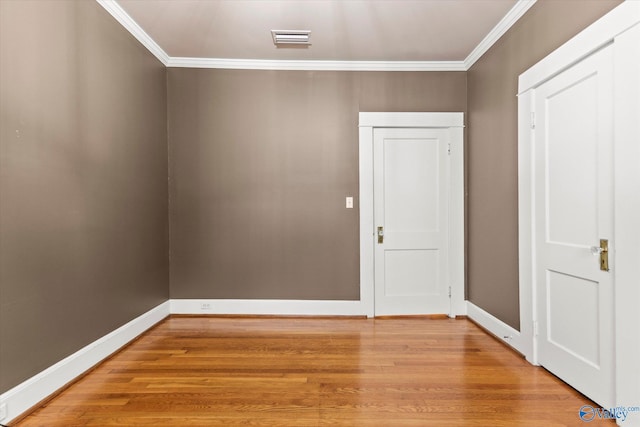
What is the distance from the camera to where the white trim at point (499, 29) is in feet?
9.29

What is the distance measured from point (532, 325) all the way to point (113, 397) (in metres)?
2.94

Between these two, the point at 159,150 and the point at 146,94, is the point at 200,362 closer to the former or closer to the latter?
the point at 159,150

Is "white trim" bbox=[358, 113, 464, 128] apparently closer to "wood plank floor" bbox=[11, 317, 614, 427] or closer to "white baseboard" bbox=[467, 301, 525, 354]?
"white baseboard" bbox=[467, 301, 525, 354]

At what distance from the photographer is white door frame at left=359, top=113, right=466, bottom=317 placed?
4.03 m

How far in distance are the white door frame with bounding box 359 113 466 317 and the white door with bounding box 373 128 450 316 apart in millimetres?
63

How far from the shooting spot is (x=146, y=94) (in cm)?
357

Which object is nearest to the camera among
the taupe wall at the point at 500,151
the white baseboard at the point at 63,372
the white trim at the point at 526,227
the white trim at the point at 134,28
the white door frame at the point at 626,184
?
the white door frame at the point at 626,184

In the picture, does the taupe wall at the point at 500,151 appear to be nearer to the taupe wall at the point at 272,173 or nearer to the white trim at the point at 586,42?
the white trim at the point at 586,42

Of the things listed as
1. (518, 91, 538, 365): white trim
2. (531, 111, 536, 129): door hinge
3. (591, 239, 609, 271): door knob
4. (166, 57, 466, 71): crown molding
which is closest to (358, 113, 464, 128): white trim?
(166, 57, 466, 71): crown molding

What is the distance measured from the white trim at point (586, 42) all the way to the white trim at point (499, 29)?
51 centimetres

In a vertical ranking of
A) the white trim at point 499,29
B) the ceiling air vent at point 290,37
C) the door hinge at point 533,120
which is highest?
the ceiling air vent at point 290,37

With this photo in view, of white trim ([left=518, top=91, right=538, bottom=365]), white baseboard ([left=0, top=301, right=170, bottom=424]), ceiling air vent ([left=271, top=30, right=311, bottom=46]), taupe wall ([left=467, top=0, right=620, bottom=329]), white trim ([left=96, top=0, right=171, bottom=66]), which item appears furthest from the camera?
ceiling air vent ([left=271, top=30, right=311, bottom=46])

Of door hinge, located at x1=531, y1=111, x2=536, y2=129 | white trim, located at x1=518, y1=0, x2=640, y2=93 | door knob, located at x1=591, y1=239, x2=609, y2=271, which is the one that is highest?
white trim, located at x1=518, y1=0, x2=640, y2=93

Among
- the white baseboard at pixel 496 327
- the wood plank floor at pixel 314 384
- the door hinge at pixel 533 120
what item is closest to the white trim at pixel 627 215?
the wood plank floor at pixel 314 384
